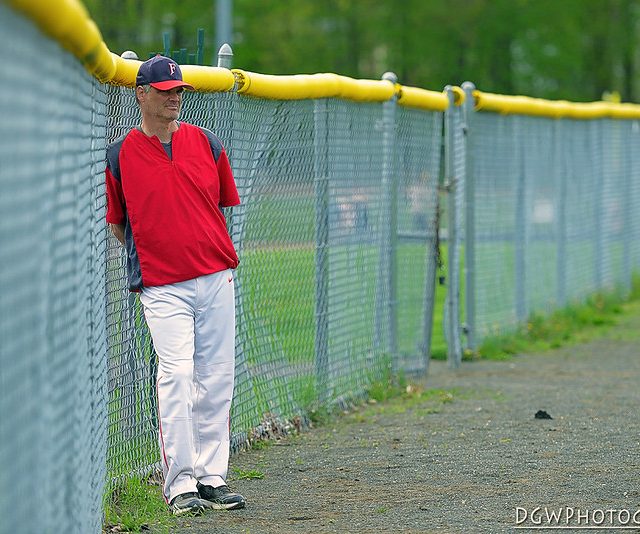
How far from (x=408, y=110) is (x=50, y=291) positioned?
700 centimetres

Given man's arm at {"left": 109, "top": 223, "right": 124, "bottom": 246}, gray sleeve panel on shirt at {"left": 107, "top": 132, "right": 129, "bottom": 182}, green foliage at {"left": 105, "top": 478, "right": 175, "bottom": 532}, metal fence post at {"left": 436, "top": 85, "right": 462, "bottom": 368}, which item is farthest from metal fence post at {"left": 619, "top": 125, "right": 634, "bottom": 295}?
gray sleeve panel on shirt at {"left": 107, "top": 132, "right": 129, "bottom": 182}

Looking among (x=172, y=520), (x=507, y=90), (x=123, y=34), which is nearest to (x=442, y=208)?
(x=172, y=520)

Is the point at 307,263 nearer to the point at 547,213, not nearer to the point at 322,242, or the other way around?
the point at 322,242

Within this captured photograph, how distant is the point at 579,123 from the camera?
51.5 ft

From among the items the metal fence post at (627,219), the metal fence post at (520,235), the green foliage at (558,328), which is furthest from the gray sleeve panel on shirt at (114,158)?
the metal fence post at (627,219)

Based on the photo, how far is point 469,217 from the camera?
1192cm

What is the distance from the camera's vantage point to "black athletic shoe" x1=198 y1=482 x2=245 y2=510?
6359mm

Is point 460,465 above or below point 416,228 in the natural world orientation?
below

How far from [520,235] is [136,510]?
7.90 meters

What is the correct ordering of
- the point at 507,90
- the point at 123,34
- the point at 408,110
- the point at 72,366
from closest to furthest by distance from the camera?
the point at 72,366 → the point at 408,110 → the point at 123,34 → the point at 507,90

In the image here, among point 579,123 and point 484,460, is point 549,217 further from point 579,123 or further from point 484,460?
point 484,460

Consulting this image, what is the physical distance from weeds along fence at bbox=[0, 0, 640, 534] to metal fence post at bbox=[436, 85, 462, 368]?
0.06ft

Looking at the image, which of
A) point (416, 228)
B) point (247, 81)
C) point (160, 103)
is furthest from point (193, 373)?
point (416, 228)

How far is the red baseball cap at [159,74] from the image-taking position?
602cm
